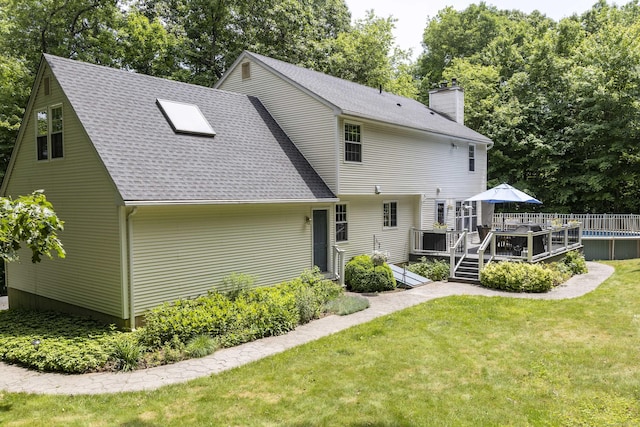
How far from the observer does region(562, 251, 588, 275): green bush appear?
16781 millimetres

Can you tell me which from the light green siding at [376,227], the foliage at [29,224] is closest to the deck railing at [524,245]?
the light green siding at [376,227]

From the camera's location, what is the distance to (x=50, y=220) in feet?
21.1

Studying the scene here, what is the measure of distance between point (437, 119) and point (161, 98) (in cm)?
1338

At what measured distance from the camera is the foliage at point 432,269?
15464 mm

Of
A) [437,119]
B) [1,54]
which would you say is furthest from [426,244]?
[1,54]

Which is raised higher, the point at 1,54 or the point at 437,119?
the point at 1,54

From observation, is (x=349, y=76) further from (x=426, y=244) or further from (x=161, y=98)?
(x=161, y=98)

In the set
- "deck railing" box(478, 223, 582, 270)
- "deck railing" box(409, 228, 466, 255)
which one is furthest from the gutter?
"deck railing" box(478, 223, 582, 270)

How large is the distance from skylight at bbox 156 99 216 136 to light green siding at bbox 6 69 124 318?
2349 mm

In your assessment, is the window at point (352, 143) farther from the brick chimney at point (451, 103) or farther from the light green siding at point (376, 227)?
the brick chimney at point (451, 103)

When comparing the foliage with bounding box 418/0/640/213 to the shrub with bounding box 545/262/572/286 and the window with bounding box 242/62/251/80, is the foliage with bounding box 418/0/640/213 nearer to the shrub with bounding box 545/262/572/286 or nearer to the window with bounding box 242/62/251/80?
the shrub with bounding box 545/262/572/286

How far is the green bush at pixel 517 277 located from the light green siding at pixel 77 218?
10.8 m

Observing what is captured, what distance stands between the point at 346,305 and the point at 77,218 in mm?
6932

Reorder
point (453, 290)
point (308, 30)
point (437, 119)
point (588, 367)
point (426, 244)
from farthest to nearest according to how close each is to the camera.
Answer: point (308, 30) < point (437, 119) < point (426, 244) < point (453, 290) < point (588, 367)
